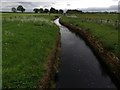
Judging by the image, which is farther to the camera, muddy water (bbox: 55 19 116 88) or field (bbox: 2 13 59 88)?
muddy water (bbox: 55 19 116 88)

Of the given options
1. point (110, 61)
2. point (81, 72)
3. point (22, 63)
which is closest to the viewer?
point (22, 63)

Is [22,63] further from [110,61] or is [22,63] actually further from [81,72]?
[110,61]

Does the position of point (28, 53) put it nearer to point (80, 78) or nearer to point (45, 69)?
point (45, 69)

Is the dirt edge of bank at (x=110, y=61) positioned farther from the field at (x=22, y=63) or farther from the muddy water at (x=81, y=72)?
the field at (x=22, y=63)

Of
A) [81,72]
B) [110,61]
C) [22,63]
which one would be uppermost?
[22,63]

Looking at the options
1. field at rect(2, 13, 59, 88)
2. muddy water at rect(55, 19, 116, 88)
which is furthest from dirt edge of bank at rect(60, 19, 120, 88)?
field at rect(2, 13, 59, 88)

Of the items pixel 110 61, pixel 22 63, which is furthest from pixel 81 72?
pixel 22 63

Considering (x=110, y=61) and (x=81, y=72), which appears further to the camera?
(x=110, y=61)

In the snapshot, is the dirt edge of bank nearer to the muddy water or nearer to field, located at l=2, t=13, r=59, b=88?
the muddy water

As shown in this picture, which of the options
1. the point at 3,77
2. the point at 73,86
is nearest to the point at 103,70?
the point at 73,86

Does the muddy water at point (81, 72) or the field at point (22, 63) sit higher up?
the field at point (22, 63)

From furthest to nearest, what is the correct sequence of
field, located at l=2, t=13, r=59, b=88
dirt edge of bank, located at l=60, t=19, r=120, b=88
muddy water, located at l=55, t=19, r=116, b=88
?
dirt edge of bank, located at l=60, t=19, r=120, b=88 → muddy water, located at l=55, t=19, r=116, b=88 → field, located at l=2, t=13, r=59, b=88

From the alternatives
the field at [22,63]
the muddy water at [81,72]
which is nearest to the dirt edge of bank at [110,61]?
the muddy water at [81,72]

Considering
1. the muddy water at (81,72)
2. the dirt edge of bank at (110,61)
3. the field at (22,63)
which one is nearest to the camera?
the field at (22,63)
